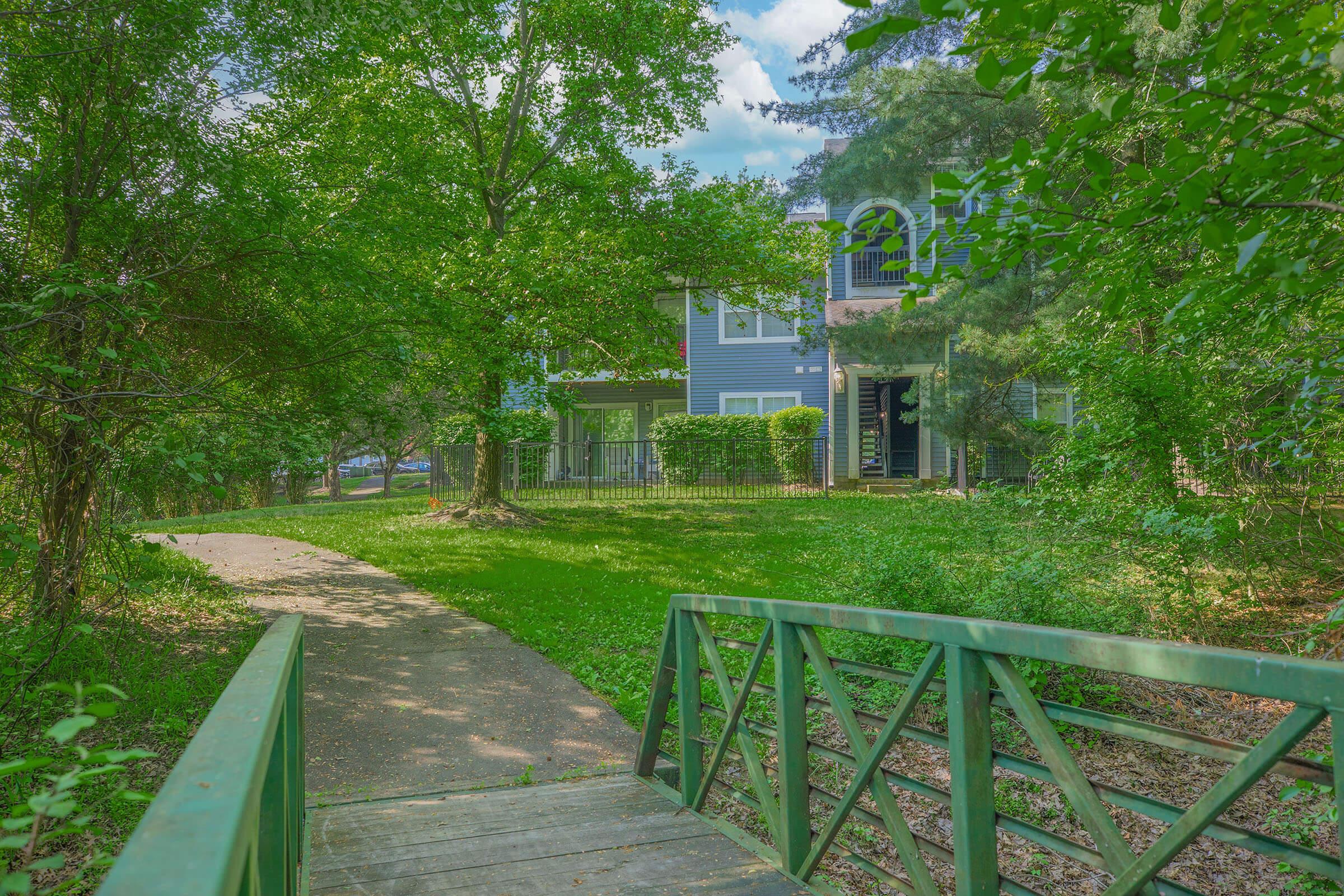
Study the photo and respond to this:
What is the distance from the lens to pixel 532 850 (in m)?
3.44

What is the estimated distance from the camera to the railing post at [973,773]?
2.23 metres

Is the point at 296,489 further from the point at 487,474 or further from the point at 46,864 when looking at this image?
the point at 46,864

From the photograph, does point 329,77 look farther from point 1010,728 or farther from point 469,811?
point 1010,728

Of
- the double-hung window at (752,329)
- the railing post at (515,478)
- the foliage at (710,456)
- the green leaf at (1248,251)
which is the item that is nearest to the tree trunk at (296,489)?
the railing post at (515,478)

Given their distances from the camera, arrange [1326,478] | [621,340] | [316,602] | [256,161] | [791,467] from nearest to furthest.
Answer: [1326,478] → [256,161] → [316,602] → [621,340] → [791,467]

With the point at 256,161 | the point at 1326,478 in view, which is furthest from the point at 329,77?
the point at 1326,478

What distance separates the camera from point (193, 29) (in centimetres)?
557

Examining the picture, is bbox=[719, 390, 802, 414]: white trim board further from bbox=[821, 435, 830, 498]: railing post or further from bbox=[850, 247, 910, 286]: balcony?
bbox=[850, 247, 910, 286]: balcony

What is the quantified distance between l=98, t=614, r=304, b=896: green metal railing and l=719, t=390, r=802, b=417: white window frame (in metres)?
21.1

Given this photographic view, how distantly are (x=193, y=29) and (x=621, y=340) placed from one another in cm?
848

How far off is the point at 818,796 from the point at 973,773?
40.2 inches

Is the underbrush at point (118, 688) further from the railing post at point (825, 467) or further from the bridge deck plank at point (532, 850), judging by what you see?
the railing post at point (825, 467)

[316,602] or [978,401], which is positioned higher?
[978,401]

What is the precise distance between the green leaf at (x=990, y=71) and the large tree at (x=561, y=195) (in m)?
8.53
